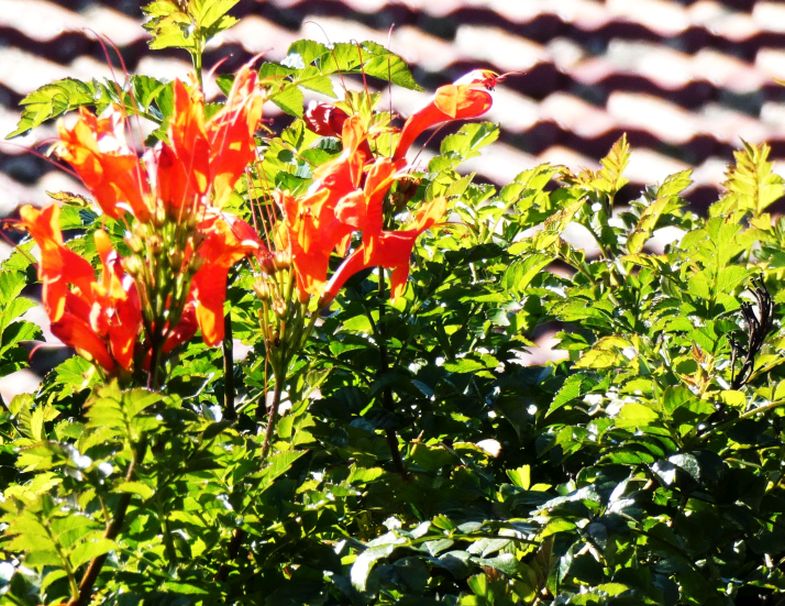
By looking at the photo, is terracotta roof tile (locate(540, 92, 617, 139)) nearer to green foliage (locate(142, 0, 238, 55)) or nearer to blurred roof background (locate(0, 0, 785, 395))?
blurred roof background (locate(0, 0, 785, 395))

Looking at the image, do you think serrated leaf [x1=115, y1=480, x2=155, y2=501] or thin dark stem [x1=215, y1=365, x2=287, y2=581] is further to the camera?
thin dark stem [x1=215, y1=365, x2=287, y2=581]

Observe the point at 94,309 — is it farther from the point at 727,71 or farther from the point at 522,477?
the point at 727,71

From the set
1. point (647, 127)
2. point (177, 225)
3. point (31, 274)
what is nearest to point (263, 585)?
point (177, 225)

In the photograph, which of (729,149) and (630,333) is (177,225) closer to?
(630,333)

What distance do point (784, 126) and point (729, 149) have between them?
12 centimetres

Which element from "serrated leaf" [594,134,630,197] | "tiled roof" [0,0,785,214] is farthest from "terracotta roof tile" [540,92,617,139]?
"serrated leaf" [594,134,630,197]

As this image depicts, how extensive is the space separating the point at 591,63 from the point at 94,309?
6.49 ft

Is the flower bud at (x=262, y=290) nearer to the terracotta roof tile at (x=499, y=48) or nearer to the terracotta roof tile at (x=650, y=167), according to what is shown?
the terracotta roof tile at (x=650, y=167)

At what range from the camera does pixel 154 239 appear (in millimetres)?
807

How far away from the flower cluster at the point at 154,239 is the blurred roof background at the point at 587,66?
5.38 feet

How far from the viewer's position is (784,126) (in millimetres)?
2471

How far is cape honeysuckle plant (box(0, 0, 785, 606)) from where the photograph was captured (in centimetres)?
82

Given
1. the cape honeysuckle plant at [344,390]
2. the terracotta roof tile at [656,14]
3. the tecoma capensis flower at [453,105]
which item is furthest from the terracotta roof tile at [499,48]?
the tecoma capensis flower at [453,105]

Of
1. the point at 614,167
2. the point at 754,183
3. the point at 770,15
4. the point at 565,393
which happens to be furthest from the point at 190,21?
the point at 770,15
